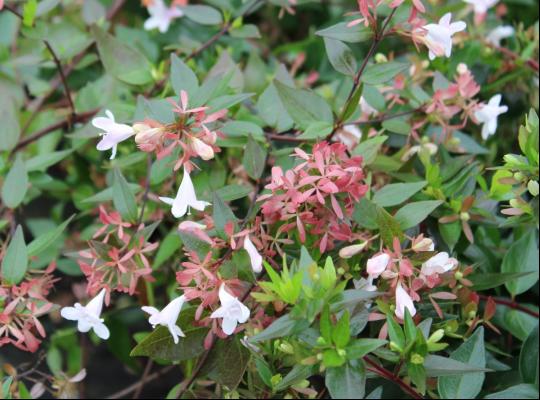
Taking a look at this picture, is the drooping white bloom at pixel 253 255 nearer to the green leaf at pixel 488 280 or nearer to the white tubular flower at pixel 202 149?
the white tubular flower at pixel 202 149

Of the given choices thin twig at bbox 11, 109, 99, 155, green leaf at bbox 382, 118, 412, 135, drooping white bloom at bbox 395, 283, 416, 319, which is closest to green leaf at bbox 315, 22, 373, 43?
green leaf at bbox 382, 118, 412, 135

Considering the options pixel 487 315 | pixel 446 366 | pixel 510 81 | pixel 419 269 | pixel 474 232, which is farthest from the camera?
pixel 510 81

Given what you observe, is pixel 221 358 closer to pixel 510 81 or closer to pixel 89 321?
pixel 89 321

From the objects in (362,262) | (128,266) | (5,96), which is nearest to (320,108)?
(362,262)

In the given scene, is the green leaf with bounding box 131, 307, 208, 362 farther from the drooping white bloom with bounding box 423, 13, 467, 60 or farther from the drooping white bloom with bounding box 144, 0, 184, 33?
the drooping white bloom with bounding box 144, 0, 184, 33

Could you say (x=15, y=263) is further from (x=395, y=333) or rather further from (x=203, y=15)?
(x=203, y=15)
